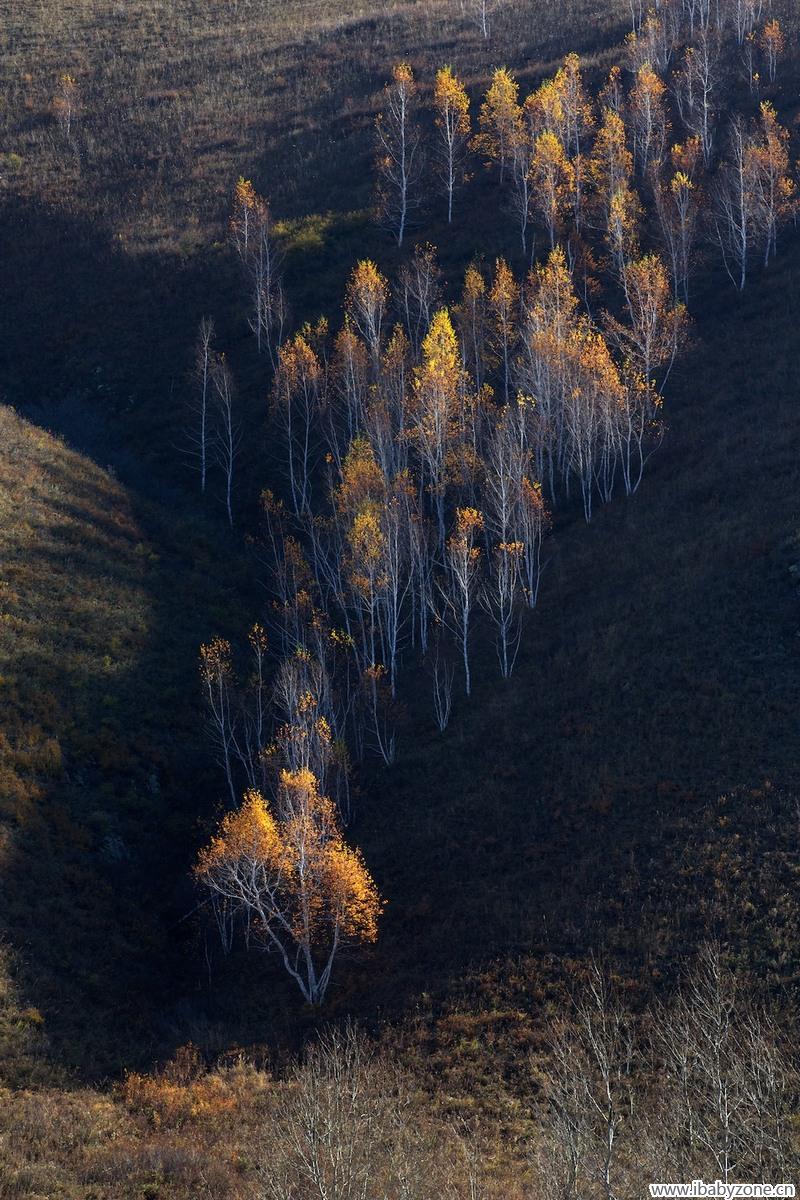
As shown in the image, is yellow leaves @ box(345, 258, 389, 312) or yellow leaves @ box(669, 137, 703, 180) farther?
yellow leaves @ box(669, 137, 703, 180)

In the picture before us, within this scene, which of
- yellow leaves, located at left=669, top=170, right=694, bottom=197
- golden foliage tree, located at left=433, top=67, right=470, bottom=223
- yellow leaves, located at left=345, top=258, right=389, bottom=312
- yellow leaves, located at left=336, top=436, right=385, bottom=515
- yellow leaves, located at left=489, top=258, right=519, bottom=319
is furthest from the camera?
golden foliage tree, located at left=433, top=67, right=470, bottom=223

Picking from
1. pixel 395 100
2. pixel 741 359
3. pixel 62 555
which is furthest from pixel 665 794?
pixel 395 100

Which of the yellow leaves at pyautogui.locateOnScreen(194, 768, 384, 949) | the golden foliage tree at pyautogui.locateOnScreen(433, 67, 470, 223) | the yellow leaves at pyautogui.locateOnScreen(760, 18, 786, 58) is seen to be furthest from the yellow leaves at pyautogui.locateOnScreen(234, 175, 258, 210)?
the yellow leaves at pyautogui.locateOnScreen(194, 768, 384, 949)

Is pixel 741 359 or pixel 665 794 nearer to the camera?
pixel 665 794

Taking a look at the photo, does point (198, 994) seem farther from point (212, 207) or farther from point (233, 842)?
point (212, 207)

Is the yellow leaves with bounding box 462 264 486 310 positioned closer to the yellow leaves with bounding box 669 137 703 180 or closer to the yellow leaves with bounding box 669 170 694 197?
the yellow leaves with bounding box 669 170 694 197

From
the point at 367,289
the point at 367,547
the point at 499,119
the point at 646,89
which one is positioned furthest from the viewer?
the point at 499,119

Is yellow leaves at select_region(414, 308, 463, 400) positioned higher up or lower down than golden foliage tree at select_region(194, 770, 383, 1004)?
higher up

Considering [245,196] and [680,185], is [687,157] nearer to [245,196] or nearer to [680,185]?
[680,185]

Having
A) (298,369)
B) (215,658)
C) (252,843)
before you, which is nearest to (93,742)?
(215,658)

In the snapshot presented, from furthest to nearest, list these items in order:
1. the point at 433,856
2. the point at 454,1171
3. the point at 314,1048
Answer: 1. the point at 433,856
2. the point at 314,1048
3. the point at 454,1171

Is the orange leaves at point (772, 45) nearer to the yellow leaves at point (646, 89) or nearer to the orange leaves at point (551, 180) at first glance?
the yellow leaves at point (646, 89)
